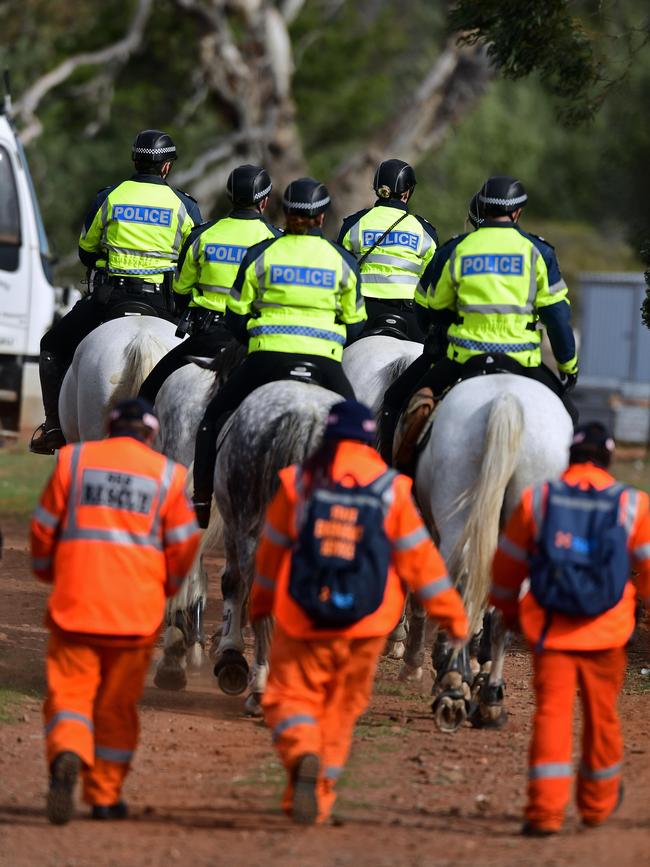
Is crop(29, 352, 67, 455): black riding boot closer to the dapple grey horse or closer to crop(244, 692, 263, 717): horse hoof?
the dapple grey horse

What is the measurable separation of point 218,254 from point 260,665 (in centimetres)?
294

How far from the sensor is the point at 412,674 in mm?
10680

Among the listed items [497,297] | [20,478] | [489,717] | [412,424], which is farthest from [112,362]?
[20,478]

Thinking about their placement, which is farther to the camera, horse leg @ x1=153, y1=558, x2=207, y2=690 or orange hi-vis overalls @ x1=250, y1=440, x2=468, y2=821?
horse leg @ x1=153, y1=558, x2=207, y2=690

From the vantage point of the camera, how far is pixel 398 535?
7.06 metres

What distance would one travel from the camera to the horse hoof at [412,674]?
10.6 metres

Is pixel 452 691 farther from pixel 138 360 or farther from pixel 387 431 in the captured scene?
pixel 138 360

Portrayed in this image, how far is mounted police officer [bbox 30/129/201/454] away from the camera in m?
12.2

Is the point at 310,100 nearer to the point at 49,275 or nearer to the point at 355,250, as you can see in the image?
the point at 49,275

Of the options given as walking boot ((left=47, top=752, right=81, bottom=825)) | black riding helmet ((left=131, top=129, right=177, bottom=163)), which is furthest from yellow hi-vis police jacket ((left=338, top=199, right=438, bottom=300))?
walking boot ((left=47, top=752, right=81, bottom=825))

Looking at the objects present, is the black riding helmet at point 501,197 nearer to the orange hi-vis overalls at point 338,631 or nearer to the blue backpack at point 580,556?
the orange hi-vis overalls at point 338,631

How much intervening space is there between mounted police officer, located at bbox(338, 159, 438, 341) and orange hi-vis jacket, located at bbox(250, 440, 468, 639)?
5101 millimetres

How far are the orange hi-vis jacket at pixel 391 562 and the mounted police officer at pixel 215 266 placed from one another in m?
3.82

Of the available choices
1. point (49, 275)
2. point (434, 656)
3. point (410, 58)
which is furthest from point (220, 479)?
point (410, 58)
